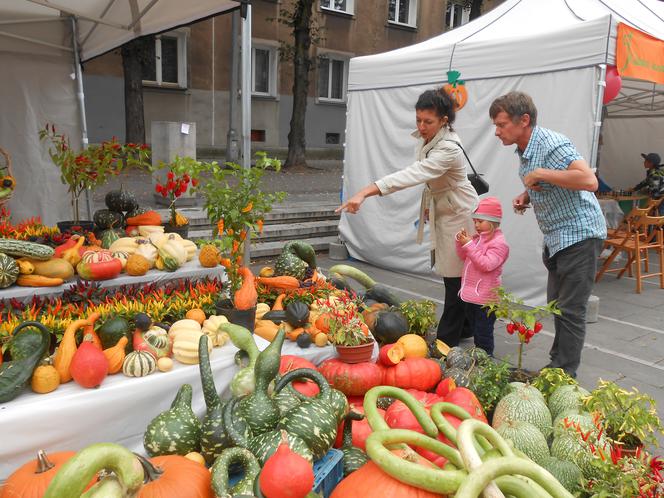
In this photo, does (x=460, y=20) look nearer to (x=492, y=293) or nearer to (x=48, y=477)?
(x=492, y=293)

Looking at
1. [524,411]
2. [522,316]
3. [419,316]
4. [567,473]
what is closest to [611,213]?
[419,316]

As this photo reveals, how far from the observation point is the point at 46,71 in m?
5.72

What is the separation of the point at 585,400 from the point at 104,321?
2381mm

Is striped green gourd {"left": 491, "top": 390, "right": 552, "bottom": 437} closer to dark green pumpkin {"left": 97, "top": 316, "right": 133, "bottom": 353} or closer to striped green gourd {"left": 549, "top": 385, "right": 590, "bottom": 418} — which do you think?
striped green gourd {"left": 549, "top": 385, "right": 590, "bottom": 418}

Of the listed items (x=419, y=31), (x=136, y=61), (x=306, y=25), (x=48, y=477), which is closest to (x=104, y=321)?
(x=48, y=477)

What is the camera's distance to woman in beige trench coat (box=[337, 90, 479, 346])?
3430 millimetres

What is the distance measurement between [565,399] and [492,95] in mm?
3940

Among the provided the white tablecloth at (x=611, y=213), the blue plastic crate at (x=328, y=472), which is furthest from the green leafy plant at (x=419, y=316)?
the white tablecloth at (x=611, y=213)

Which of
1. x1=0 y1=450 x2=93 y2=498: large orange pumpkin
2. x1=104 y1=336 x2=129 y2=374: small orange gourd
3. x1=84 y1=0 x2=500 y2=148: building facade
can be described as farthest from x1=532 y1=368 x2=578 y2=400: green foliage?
x1=84 y1=0 x2=500 y2=148: building facade

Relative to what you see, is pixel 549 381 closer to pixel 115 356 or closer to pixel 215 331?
pixel 215 331

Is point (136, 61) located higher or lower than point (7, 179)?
higher

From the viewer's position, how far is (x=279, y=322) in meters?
3.08

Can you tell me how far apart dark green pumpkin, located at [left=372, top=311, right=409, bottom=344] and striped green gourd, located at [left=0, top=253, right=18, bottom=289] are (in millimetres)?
2045

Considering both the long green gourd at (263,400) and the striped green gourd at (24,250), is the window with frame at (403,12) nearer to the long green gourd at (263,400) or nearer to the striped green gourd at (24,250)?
the striped green gourd at (24,250)
